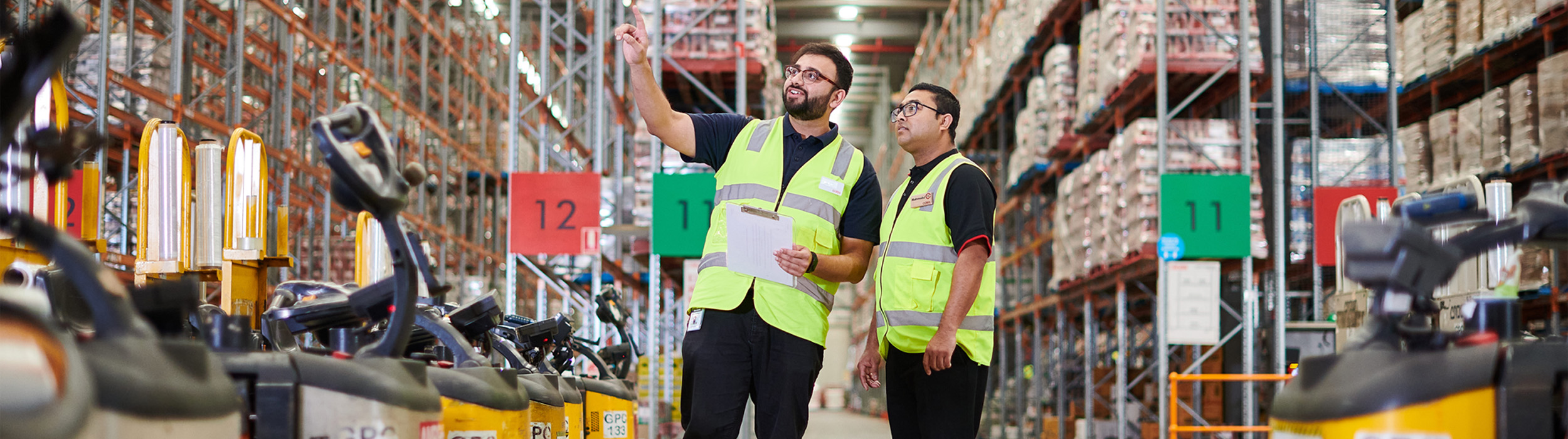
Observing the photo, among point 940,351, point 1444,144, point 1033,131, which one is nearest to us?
point 940,351

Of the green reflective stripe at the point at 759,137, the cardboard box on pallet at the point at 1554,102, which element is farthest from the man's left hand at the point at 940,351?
the cardboard box on pallet at the point at 1554,102

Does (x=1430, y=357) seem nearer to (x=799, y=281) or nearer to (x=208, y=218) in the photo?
(x=799, y=281)

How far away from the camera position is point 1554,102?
28.3 ft

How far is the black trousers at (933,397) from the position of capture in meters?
3.81

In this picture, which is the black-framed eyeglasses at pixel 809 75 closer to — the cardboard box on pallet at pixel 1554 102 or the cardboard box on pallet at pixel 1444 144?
the cardboard box on pallet at pixel 1554 102

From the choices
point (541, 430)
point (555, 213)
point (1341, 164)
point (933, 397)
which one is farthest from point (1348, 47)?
point (541, 430)

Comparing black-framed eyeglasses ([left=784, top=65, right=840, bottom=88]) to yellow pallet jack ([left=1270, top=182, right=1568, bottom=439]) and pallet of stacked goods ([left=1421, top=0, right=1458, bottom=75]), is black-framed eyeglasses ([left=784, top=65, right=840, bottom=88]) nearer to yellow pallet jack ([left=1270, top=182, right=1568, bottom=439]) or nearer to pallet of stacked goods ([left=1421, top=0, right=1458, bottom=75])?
yellow pallet jack ([left=1270, top=182, right=1568, bottom=439])

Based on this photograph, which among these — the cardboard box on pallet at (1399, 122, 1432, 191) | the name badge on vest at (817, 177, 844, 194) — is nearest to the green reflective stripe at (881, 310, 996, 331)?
the name badge on vest at (817, 177, 844, 194)

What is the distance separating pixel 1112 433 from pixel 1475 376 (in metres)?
10.1

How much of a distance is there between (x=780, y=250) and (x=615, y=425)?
191 cm

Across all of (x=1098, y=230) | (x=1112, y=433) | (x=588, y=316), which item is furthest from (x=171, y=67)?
(x=1112, y=433)

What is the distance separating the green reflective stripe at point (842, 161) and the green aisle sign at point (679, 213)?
439 cm

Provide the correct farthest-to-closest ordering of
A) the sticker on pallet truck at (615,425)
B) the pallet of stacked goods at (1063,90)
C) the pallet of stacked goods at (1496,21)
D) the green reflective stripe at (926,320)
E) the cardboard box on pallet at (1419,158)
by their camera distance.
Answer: the pallet of stacked goods at (1063,90)
the cardboard box on pallet at (1419,158)
the pallet of stacked goods at (1496,21)
the sticker on pallet truck at (615,425)
the green reflective stripe at (926,320)

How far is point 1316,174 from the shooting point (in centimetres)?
888
